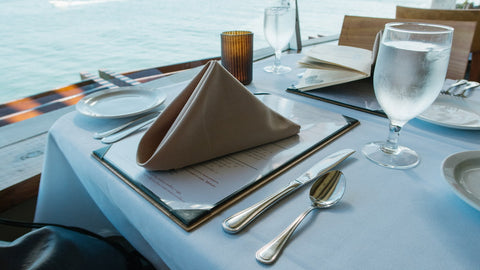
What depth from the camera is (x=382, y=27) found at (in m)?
0.98

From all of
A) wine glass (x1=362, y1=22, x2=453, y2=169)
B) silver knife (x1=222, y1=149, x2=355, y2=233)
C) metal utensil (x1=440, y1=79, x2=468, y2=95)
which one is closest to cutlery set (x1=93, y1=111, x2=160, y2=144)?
silver knife (x1=222, y1=149, x2=355, y2=233)

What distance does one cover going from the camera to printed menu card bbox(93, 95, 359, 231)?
0.90 ft

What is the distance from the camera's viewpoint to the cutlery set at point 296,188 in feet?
0.76

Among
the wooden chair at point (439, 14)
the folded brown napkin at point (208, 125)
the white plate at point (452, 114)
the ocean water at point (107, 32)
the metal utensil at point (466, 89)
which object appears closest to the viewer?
the folded brown napkin at point (208, 125)

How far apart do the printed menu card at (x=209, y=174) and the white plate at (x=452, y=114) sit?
0.15m

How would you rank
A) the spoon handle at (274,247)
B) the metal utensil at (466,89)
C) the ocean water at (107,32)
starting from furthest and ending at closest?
the ocean water at (107,32) → the metal utensil at (466,89) → the spoon handle at (274,247)

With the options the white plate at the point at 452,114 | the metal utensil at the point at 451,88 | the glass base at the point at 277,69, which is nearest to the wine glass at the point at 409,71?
the white plate at the point at 452,114

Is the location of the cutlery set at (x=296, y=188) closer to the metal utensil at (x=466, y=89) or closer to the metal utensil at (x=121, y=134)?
the metal utensil at (x=121, y=134)

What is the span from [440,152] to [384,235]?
21cm

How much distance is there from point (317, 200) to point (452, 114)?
36cm

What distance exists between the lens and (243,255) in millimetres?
227

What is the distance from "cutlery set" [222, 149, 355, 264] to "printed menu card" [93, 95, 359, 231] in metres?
0.02

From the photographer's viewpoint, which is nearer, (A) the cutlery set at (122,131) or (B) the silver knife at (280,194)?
(B) the silver knife at (280,194)

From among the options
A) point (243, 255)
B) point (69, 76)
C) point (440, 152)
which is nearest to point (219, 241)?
point (243, 255)
